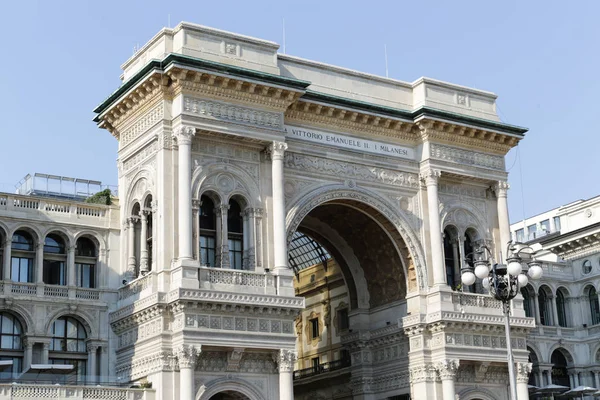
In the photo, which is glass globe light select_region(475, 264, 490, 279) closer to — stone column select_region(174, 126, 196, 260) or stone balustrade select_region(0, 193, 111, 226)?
stone column select_region(174, 126, 196, 260)

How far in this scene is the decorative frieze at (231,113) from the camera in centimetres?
3675

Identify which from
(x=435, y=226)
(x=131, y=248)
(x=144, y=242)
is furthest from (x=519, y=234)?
(x=144, y=242)

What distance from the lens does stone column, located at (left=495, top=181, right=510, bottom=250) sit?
44.4 meters

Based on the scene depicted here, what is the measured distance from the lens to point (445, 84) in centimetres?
4419

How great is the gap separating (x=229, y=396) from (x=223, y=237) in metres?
5.92

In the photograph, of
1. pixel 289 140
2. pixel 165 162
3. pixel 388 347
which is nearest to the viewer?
pixel 165 162

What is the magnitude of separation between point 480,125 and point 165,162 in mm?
14829

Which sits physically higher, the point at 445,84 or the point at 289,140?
the point at 445,84

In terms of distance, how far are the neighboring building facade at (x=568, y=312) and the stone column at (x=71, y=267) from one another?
83.1 ft

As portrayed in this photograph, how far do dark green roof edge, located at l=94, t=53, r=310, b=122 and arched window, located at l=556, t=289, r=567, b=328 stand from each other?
77.8 feet

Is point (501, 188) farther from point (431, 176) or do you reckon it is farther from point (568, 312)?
point (568, 312)

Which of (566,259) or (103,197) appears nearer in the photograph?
(103,197)

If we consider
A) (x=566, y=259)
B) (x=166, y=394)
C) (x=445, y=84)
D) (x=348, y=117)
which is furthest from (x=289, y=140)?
(x=566, y=259)

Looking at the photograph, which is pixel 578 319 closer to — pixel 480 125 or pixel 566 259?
pixel 566 259
